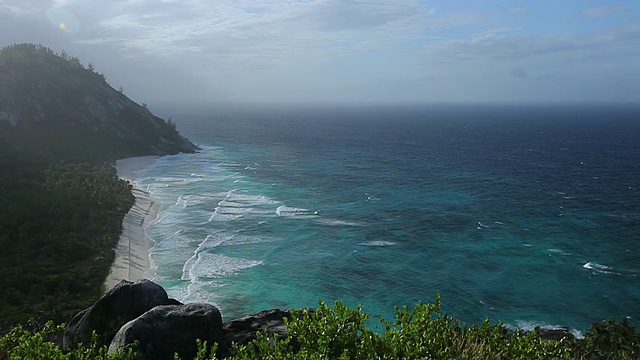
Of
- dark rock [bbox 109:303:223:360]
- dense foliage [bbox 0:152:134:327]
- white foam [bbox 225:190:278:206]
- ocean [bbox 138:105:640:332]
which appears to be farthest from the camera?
white foam [bbox 225:190:278:206]

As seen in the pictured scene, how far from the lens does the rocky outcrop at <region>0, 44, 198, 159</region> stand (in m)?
113

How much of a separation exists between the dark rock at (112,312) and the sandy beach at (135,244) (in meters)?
28.9

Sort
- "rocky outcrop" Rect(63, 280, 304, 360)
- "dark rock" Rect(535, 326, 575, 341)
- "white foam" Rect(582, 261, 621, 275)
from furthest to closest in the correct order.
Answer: "white foam" Rect(582, 261, 621, 275) → "dark rock" Rect(535, 326, 575, 341) → "rocky outcrop" Rect(63, 280, 304, 360)

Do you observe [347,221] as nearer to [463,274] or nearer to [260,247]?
[260,247]

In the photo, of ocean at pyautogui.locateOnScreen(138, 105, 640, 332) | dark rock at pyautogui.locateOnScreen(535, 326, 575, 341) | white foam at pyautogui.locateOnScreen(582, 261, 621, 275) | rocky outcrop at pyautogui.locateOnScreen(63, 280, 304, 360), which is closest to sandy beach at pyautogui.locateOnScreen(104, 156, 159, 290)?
ocean at pyautogui.locateOnScreen(138, 105, 640, 332)

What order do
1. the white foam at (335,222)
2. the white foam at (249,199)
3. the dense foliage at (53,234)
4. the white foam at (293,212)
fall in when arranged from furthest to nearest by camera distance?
1. the white foam at (249,199)
2. the white foam at (293,212)
3. the white foam at (335,222)
4. the dense foliage at (53,234)

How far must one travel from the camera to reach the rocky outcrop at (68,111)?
11319 centimetres

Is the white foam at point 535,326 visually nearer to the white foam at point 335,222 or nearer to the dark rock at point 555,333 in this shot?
the dark rock at point 555,333

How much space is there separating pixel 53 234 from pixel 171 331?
48566mm

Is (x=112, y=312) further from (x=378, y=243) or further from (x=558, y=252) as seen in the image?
(x=558, y=252)

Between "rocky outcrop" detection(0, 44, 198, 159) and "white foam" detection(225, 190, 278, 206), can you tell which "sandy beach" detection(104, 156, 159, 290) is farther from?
"rocky outcrop" detection(0, 44, 198, 159)

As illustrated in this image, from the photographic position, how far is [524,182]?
104500 millimetres

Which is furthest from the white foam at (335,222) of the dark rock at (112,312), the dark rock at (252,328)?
the dark rock at (112,312)

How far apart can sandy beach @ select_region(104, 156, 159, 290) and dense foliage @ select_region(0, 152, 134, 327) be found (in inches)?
42.6
